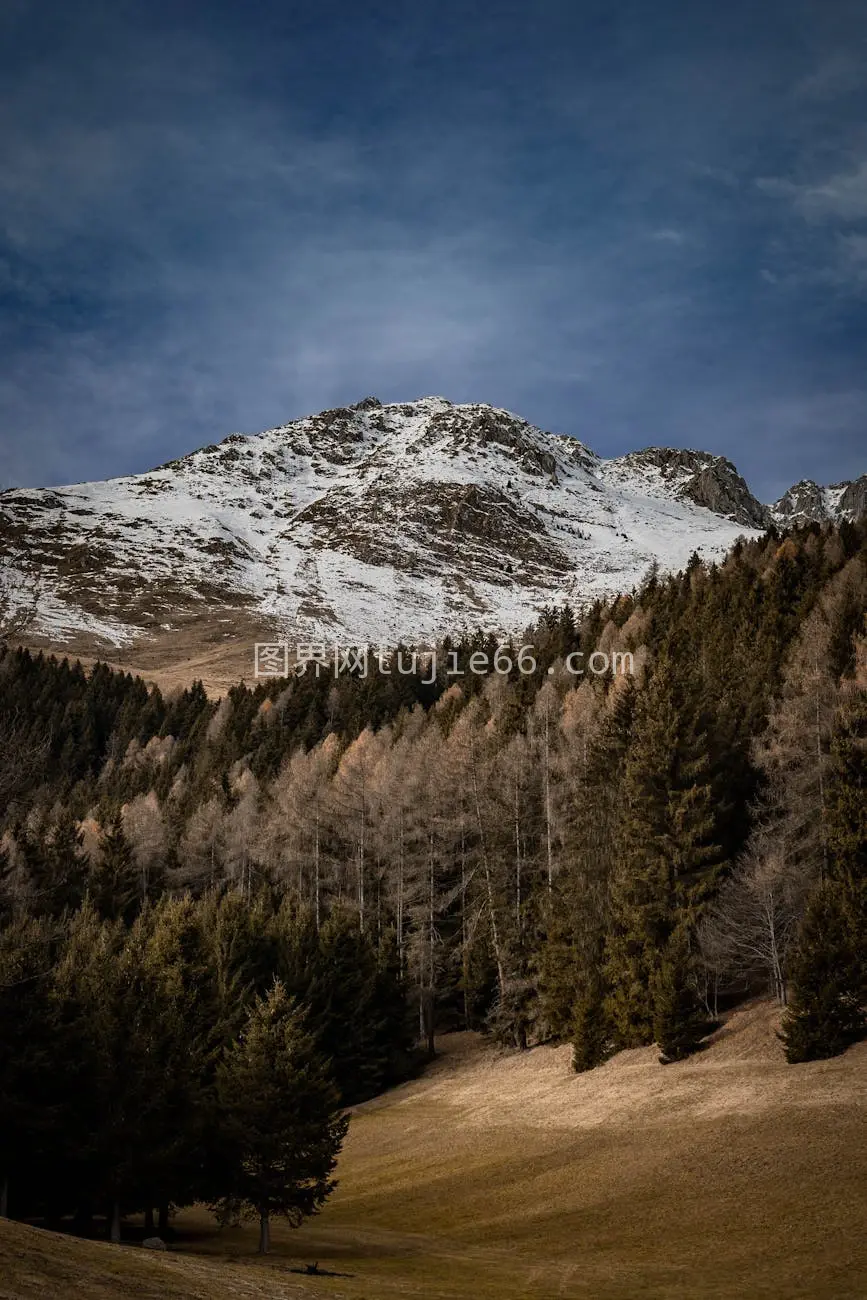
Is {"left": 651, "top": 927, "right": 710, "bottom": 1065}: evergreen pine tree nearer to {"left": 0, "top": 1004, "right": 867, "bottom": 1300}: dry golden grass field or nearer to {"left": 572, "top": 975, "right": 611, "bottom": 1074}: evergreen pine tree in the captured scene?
{"left": 0, "top": 1004, "right": 867, "bottom": 1300}: dry golden grass field

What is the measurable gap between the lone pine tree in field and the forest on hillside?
0.51ft

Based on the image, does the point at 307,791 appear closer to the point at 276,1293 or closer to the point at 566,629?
the point at 566,629

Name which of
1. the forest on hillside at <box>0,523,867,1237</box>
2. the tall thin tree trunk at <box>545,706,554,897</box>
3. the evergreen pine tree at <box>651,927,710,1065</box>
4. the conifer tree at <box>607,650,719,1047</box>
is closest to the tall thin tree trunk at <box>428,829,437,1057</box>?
the forest on hillside at <box>0,523,867,1237</box>

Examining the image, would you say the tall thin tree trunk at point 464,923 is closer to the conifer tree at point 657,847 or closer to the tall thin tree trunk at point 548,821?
the tall thin tree trunk at point 548,821

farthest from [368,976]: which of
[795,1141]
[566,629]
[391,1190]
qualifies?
[566,629]

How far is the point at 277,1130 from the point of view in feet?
90.4

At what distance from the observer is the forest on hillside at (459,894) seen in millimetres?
27953

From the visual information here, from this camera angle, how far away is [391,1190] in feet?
115

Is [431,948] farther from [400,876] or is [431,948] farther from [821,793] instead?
→ [821,793]

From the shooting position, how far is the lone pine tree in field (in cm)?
2714

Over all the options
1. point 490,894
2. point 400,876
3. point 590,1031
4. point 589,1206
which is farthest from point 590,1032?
point 400,876

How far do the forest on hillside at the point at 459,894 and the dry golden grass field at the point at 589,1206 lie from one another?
8.24 ft

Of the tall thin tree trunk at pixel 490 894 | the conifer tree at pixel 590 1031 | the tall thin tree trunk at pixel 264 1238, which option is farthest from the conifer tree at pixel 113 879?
the tall thin tree trunk at pixel 264 1238

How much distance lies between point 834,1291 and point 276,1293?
34.2 feet
